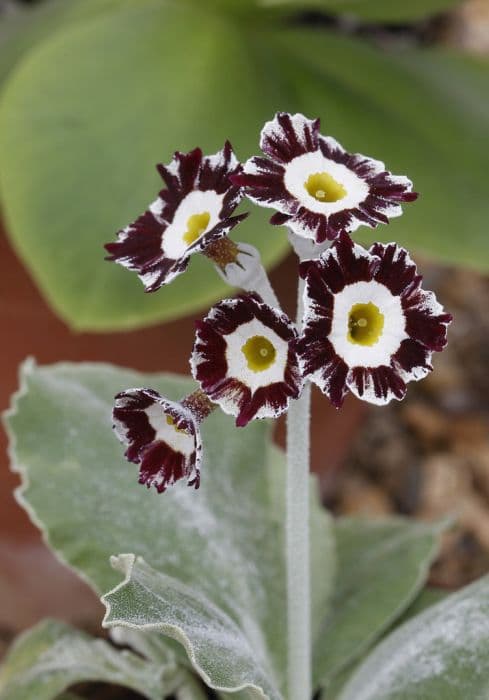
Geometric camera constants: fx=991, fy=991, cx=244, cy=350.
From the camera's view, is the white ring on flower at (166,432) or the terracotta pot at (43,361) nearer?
the white ring on flower at (166,432)

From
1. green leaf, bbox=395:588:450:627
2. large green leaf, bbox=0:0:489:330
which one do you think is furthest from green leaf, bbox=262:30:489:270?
green leaf, bbox=395:588:450:627

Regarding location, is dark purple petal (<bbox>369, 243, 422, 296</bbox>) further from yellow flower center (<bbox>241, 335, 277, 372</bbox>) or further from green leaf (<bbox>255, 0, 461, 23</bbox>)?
green leaf (<bbox>255, 0, 461, 23</bbox>)

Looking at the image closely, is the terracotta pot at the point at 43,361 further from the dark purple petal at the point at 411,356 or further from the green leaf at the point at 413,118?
the dark purple petal at the point at 411,356

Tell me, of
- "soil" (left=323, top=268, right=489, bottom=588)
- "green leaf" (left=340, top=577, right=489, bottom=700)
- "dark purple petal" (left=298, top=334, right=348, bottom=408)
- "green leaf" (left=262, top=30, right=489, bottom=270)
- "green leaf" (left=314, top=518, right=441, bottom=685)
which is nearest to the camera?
"dark purple petal" (left=298, top=334, right=348, bottom=408)

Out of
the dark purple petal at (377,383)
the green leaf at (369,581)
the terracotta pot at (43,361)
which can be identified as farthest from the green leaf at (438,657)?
the terracotta pot at (43,361)

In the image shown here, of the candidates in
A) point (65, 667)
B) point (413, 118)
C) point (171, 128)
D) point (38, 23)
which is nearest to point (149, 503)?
point (65, 667)

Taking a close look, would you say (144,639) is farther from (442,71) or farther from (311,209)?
(442,71)

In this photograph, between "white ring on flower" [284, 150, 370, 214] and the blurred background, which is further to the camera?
the blurred background

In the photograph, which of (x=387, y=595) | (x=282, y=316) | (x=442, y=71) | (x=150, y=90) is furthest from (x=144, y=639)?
(x=442, y=71)
